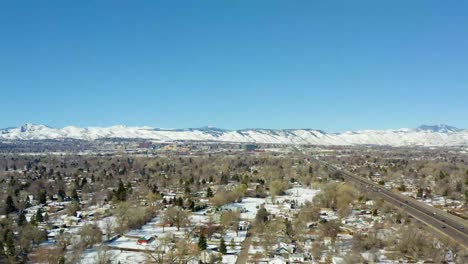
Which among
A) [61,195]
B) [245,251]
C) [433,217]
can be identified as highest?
[433,217]

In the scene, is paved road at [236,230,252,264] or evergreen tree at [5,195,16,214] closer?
paved road at [236,230,252,264]

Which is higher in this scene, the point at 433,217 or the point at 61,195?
the point at 433,217

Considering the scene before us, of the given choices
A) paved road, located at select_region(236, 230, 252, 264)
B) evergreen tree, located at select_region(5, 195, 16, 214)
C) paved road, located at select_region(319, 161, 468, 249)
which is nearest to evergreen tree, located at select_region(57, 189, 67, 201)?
evergreen tree, located at select_region(5, 195, 16, 214)

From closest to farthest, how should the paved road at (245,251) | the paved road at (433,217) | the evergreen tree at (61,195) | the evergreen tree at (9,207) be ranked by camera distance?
the paved road at (245,251) < the paved road at (433,217) < the evergreen tree at (9,207) < the evergreen tree at (61,195)

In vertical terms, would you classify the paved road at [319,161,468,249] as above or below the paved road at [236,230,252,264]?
above

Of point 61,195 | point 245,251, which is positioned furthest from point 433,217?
point 61,195

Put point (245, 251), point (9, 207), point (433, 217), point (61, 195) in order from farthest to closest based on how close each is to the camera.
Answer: point (61, 195) → point (9, 207) → point (433, 217) → point (245, 251)

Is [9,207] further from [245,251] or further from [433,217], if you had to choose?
[433,217]

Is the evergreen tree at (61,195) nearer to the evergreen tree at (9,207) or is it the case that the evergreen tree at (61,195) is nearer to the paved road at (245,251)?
the evergreen tree at (9,207)

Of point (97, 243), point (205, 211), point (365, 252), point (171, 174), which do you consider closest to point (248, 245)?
point (365, 252)

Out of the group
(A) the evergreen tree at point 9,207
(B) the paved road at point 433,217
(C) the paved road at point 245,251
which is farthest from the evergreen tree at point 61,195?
(B) the paved road at point 433,217

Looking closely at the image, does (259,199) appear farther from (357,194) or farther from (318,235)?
(318,235)

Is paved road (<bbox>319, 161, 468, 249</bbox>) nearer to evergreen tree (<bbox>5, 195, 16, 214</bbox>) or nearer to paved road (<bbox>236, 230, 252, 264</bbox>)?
paved road (<bbox>236, 230, 252, 264</bbox>)
